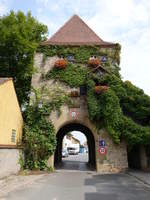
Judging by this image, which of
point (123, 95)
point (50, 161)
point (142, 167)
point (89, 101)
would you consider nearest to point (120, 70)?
point (123, 95)

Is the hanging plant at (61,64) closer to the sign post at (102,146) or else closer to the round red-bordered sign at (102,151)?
the sign post at (102,146)

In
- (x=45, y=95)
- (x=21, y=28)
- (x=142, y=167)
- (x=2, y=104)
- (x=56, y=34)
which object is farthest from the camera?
(x=56, y=34)

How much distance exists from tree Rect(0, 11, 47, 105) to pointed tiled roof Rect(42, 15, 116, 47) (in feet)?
6.82

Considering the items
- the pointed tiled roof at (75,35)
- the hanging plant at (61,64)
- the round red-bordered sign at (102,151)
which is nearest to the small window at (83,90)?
the hanging plant at (61,64)

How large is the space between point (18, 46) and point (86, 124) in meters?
9.77

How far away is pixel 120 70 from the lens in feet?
54.6

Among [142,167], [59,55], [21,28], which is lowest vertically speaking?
[142,167]

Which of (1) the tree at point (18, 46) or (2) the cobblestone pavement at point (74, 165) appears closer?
(2) the cobblestone pavement at point (74, 165)

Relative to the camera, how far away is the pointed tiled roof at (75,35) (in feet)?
56.9

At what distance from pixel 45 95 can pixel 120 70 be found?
7.20 meters

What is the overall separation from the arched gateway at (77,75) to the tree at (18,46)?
5.51ft

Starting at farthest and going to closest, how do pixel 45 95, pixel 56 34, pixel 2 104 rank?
pixel 56 34 → pixel 45 95 → pixel 2 104

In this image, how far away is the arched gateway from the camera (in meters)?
13.8

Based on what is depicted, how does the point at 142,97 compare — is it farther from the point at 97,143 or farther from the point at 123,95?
the point at 97,143
